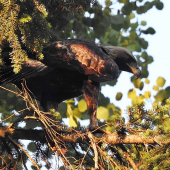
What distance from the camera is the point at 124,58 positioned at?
3.87 metres

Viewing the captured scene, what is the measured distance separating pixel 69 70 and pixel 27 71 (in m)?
0.41

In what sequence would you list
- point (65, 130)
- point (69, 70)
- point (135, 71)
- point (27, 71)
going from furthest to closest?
point (135, 71)
point (69, 70)
point (27, 71)
point (65, 130)

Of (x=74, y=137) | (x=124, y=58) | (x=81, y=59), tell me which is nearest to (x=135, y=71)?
(x=124, y=58)

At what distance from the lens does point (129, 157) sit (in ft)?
9.32

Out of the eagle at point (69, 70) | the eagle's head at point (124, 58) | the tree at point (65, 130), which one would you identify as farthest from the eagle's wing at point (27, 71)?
the eagle's head at point (124, 58)

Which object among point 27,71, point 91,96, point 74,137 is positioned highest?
point 27,71

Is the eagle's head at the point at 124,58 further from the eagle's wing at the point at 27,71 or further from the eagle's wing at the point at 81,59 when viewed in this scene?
the eagle's wing at the point at 27,71

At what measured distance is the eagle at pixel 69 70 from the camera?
3250 mm

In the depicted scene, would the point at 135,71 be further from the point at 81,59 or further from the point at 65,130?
the point at 65,130

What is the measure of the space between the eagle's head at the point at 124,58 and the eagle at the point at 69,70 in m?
0.20

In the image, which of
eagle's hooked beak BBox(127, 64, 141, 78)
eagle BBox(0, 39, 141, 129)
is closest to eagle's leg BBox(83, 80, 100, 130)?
eagle BBox(0, 39, 141, 129)

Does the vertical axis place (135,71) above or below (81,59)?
below

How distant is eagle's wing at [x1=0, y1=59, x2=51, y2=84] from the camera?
10.6ft

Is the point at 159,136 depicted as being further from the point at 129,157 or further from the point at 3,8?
the point at 3,8
